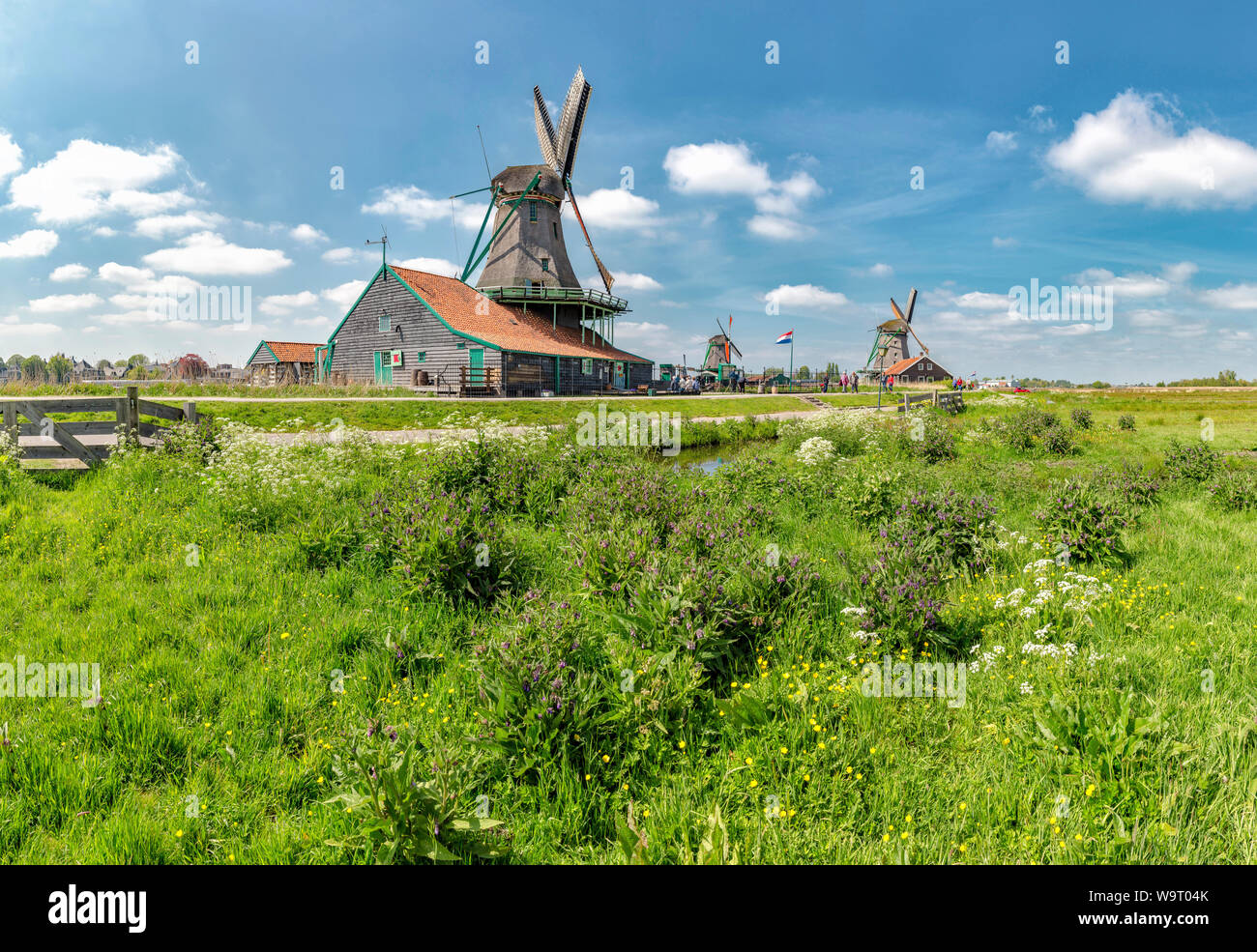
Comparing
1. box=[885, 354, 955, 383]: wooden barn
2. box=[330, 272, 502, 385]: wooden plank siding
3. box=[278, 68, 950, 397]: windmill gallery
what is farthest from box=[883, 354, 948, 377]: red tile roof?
box=[330, 272, 502, 385]: wooden plank siding

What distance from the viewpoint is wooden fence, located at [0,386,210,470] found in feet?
34.8

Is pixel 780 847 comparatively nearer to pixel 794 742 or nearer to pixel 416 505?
pixel 794 742

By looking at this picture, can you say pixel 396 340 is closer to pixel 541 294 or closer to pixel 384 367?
pixel 384 367

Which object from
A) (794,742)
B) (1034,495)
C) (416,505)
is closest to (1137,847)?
(794,742)

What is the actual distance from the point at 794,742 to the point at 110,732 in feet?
15.5

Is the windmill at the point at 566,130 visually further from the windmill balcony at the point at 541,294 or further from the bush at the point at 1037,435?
the bush at the point at 1037,435

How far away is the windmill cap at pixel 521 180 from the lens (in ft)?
157

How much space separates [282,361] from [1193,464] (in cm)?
6164

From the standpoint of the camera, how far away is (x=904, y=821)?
10.4 ft

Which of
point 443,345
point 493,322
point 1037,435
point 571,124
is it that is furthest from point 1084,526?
point 571,124

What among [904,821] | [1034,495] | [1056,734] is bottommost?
[904,821]

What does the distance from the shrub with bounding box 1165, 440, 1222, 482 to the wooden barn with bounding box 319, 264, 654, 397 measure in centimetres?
3220
